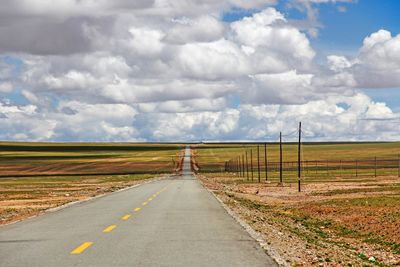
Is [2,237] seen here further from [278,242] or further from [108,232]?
[278,242]

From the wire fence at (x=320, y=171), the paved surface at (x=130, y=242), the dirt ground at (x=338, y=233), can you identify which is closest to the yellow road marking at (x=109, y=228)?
the paved surface at (x=130, y=242)

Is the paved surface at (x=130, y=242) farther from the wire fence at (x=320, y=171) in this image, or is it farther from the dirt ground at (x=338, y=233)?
the wire fence at (x=320, y=171)

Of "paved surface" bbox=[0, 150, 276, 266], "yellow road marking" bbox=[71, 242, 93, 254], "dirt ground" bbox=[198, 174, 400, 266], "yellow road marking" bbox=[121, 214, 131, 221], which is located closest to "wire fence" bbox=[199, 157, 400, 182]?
"dirt ground" bbox=[198, 174, 400, 266]

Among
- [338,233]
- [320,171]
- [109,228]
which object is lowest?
[320,171]

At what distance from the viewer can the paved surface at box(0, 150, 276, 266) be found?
12609 mm

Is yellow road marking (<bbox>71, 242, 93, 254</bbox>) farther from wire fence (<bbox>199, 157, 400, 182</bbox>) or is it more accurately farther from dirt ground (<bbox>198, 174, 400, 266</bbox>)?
wire fence (<bbox>199, 157, 400, 182</bbox>)

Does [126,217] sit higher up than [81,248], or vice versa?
[81,248]

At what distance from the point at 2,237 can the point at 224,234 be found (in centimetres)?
658

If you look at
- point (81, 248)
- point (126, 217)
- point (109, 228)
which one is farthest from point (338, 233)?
point (81, 248)

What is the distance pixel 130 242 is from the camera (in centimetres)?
1559

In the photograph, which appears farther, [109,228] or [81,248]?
[109,228]

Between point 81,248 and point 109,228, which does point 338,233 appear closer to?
point 109,228

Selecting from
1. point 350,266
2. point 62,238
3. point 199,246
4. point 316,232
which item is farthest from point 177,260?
Answer: point 316,232

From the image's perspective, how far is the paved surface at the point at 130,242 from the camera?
12609 mm
